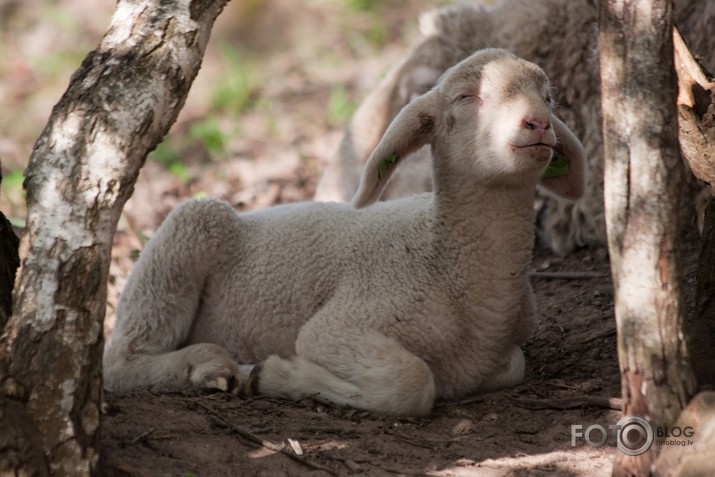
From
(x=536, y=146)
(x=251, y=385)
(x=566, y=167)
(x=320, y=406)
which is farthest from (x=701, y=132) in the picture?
(x=251, y=385)

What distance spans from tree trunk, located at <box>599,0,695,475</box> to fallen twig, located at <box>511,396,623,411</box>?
0.95 metres

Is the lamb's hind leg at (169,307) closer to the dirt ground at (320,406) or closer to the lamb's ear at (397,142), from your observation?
the dirt ground at (320,406)

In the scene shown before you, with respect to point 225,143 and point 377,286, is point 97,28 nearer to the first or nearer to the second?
point 225,143

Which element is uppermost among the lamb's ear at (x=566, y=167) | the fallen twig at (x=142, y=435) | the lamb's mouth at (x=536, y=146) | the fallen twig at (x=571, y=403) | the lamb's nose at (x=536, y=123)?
the lamb's nose at (x=536, y=123)

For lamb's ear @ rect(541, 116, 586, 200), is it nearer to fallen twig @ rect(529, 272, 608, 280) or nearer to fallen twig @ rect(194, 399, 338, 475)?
fallen twig @ rect(529, 272, 608, 280)

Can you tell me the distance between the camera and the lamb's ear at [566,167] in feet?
15.7

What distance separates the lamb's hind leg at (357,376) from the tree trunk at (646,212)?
114cm

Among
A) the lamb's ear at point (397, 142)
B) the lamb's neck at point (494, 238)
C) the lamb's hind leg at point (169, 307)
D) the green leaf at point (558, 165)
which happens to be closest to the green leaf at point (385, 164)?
the lamb's ear at point (397, 142)

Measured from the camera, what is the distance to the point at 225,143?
979 cm

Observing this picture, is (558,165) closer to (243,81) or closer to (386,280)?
(386,280)

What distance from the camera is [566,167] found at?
16.0 feet

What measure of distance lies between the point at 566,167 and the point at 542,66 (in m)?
2.38

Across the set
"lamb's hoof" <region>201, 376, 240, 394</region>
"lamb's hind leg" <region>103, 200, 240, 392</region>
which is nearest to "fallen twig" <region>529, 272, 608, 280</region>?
"lamb's hind leg" <region>103, 200, 240, 392</region>

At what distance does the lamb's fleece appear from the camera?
22.1 feet
